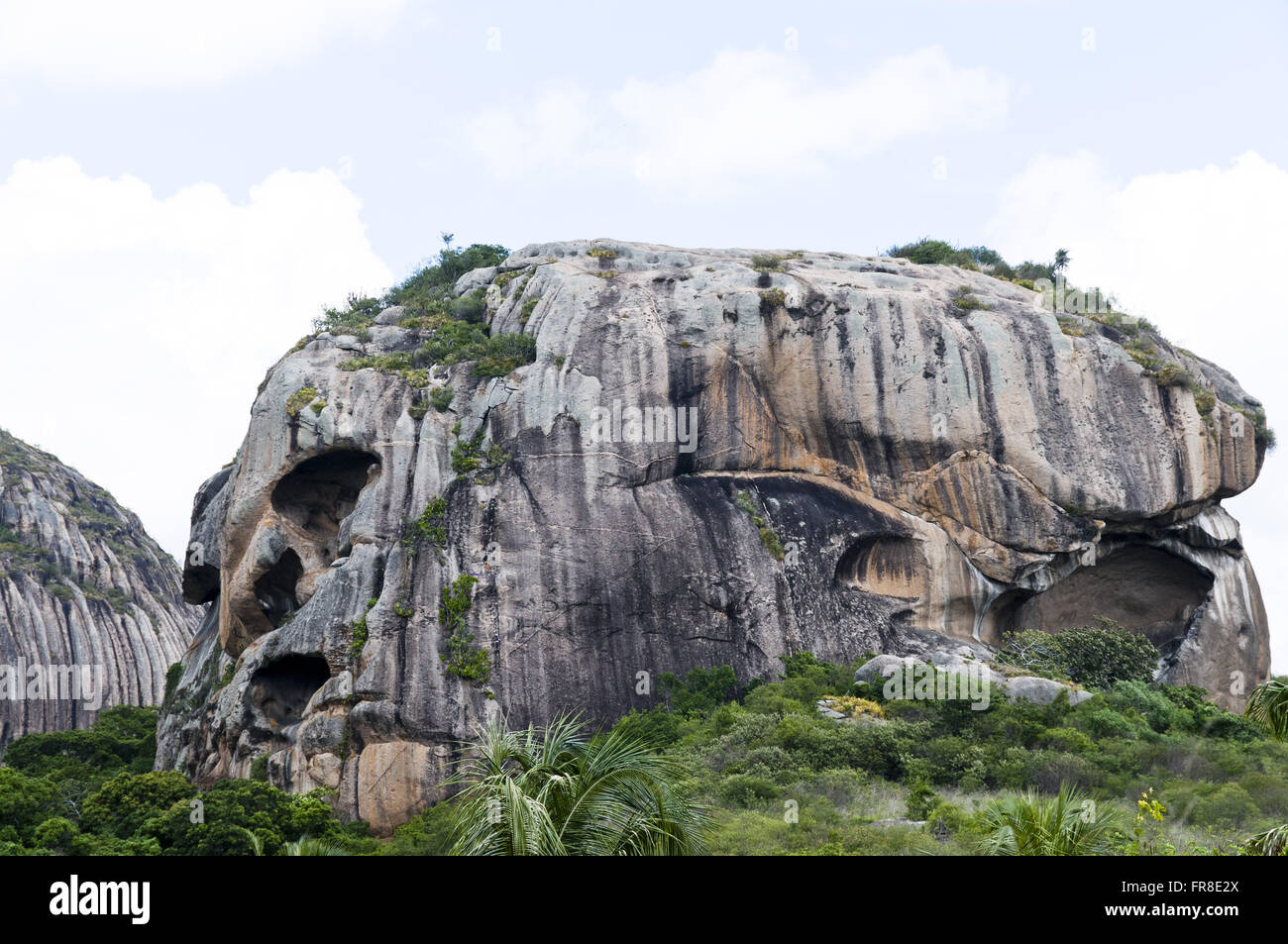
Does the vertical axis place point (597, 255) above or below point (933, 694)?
above

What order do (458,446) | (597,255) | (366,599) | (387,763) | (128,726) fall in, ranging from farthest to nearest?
(128,726), (597,255), (458,446), (366,599), (387,763)

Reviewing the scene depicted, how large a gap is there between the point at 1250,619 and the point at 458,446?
24.3m

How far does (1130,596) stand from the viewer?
40.2 m

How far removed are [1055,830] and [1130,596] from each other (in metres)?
28.7

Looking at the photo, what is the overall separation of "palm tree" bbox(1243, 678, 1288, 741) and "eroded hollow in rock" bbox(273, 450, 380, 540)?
85.3ft

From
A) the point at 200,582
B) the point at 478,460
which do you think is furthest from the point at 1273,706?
the point at 200,582

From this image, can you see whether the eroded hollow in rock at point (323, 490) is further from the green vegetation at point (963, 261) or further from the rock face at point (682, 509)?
the green vegetation at point (963, 261)

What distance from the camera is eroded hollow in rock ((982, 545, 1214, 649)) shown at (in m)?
39.0

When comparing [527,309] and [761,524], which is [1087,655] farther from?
[527,309]

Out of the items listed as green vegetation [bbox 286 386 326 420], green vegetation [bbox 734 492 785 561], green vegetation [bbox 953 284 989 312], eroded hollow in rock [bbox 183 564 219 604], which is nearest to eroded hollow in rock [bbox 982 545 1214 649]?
green vegetation [bbox 734 492 785 561]
